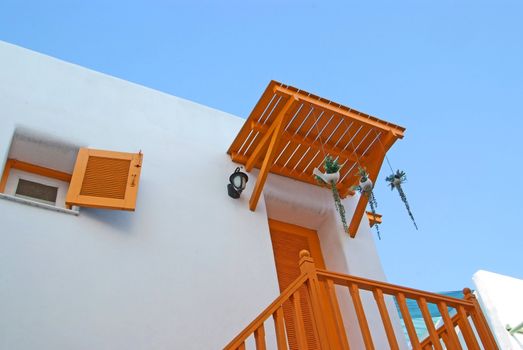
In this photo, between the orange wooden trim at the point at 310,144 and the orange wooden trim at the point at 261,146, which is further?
the orange wooden trim at the point at 310,144

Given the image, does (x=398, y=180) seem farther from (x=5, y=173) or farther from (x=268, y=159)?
(x=5, y=173)

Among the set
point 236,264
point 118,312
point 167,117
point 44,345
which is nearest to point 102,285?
point 118,312

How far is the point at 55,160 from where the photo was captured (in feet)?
16.2

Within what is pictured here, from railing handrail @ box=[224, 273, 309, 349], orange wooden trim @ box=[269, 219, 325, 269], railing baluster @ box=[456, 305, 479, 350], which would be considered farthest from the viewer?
orange wooden trim @ box=[269, 219, 325, 269]

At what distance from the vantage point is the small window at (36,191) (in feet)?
15.4

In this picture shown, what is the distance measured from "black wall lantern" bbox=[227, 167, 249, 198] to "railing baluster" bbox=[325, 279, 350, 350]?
8.11ft

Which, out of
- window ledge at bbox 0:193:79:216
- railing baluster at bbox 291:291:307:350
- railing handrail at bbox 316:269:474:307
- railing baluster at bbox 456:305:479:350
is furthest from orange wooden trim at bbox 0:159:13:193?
railing baluster at bbox 456:305:479:350

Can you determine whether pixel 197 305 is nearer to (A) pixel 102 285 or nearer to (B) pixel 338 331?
(A) pixel 102 285

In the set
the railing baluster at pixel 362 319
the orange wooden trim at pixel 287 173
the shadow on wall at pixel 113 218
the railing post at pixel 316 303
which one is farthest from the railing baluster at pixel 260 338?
the orange wooden trim at pixel 287 173

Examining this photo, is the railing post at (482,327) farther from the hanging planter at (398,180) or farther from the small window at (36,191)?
the small window at (36,191)

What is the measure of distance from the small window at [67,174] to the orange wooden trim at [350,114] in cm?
175

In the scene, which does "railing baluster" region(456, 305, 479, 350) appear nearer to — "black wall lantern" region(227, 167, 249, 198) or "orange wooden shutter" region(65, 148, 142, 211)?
"black wall lantern" region(227, 167, 249, 198)

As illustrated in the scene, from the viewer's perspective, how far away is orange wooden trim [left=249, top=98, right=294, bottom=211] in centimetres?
546

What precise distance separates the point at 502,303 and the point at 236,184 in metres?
5.26
